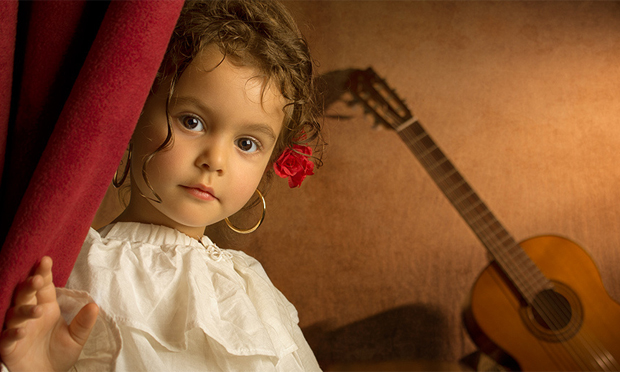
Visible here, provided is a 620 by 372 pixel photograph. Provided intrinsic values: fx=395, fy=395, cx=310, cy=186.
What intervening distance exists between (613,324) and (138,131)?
0.97 meters

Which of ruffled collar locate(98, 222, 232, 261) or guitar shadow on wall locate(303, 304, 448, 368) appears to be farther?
guitar shadow on wall locate(303, 304, 448, 368)

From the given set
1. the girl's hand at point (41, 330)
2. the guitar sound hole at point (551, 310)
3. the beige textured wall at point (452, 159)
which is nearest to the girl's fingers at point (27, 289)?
the girl's hand at point (41, 330)

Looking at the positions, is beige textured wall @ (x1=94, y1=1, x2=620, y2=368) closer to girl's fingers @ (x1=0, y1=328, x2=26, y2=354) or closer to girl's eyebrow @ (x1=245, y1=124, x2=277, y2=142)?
girl's eyebrow @ (x1=245, y1=124, x2=277, y2=142)

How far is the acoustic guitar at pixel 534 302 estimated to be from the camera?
81 cm

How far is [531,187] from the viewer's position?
1.02 m

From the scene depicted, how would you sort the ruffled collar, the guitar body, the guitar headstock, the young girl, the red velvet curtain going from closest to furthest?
1. the red velvet curtain
2. the young girl
3. the ruffled collar
4. the guitar body
5. the guitar headstock

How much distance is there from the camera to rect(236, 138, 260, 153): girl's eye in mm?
487

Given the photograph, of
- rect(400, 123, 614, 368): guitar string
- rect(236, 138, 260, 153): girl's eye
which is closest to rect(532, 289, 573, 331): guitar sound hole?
rect(400, 123, 614, 368): guitar string

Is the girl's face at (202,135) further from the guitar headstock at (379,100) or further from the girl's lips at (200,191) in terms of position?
the guitar headstock at (379,100)

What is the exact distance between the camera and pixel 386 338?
977 millimetres

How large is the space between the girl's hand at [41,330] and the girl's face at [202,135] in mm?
170

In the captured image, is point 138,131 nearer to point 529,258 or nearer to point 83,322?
point 83,322

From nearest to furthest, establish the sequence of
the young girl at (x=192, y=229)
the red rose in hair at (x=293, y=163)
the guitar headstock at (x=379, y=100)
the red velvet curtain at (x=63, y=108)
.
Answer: the red velvet curtain at (x=63, y=108)
the young girl at (x=192, y=229)
the red rose in hair at (x=293, y=163)
the guitar headstock at (x=379, y=100)

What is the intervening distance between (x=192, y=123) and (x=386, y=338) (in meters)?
0.77
